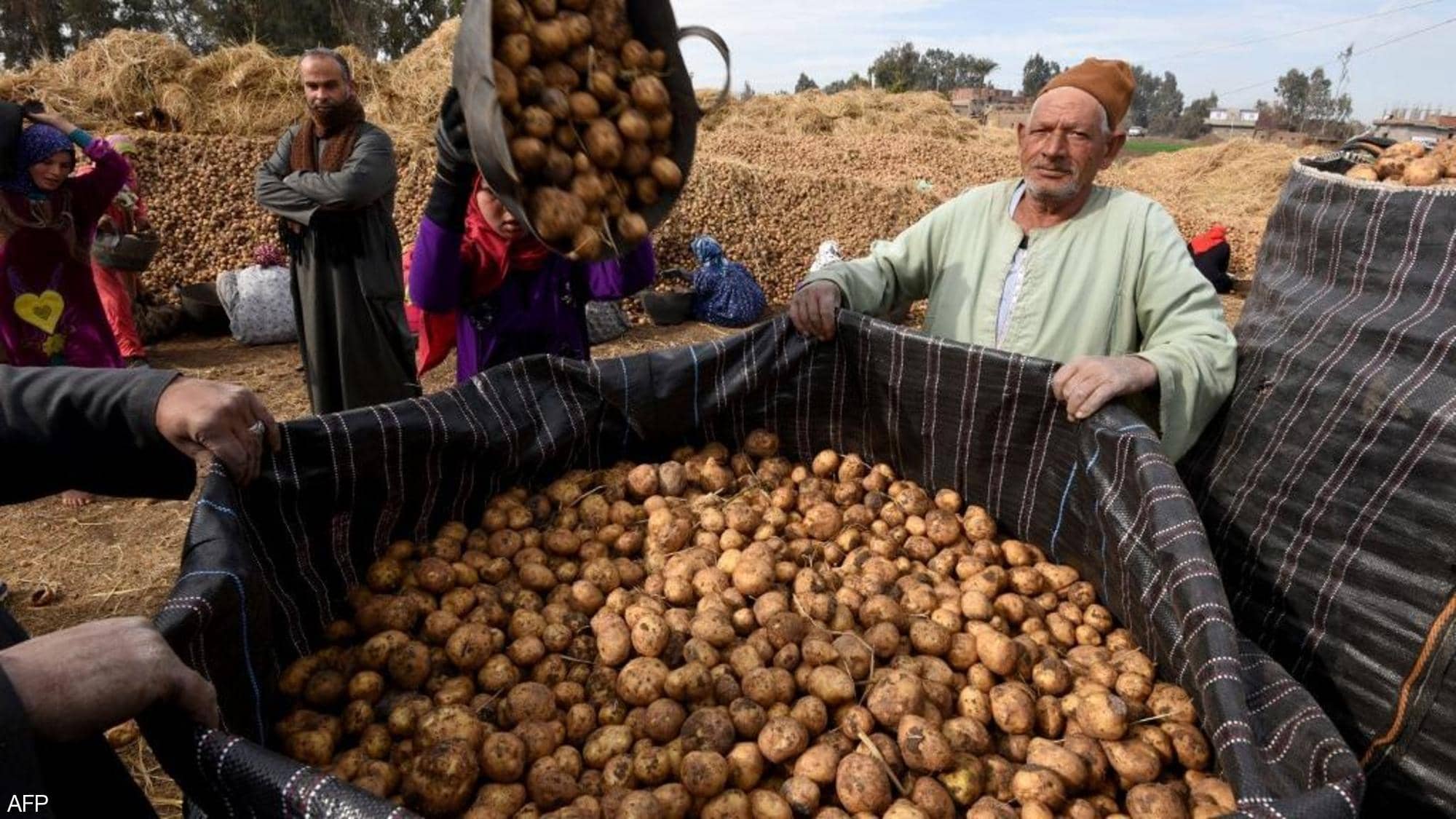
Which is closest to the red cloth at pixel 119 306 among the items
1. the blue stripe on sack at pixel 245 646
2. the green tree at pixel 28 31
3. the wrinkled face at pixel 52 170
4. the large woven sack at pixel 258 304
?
the large woven sack at pixel 258 304

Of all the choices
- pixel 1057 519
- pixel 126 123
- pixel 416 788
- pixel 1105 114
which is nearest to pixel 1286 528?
pixel 1057 519

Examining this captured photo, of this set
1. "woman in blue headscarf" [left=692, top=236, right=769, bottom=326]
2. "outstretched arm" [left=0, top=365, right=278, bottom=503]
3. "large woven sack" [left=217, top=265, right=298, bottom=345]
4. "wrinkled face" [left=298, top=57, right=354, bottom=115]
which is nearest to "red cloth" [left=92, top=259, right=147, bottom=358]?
"large woven sack" [left=217, top=265, right=298, bottom=345]

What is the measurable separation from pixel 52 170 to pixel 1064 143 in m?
4.38

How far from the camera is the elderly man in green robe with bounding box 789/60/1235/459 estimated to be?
2020 mm

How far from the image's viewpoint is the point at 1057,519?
2273 millimetres

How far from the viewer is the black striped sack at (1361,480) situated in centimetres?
154

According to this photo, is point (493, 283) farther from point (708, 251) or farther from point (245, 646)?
point (708, 251)

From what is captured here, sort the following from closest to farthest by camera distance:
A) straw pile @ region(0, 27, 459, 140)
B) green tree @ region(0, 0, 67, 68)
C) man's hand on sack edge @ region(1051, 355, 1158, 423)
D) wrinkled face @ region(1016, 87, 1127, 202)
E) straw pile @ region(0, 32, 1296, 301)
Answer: man's hand on sack edge @ region(1051, 355, 1158, 423) → wrinkled face @ region(1016, 87, 1127, 202) → straw pile @ region(0, 32, 1296, 301) → straw pile @ region(0, 27, 459, 140) → green tree @ region(0, 0, 67, 68)

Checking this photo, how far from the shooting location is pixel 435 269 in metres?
2.49

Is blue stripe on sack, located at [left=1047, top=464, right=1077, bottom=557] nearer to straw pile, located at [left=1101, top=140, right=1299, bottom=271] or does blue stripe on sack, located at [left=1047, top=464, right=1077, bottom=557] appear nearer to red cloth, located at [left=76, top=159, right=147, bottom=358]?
red cloth, located at [left=76, top=159, right=147, bottom=358]

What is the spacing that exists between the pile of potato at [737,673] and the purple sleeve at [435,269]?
0.67 m

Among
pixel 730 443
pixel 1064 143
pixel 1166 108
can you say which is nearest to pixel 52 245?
pixel 730 443

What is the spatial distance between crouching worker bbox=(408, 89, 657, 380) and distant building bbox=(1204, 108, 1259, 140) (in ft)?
200

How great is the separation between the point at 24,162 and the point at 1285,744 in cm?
509
